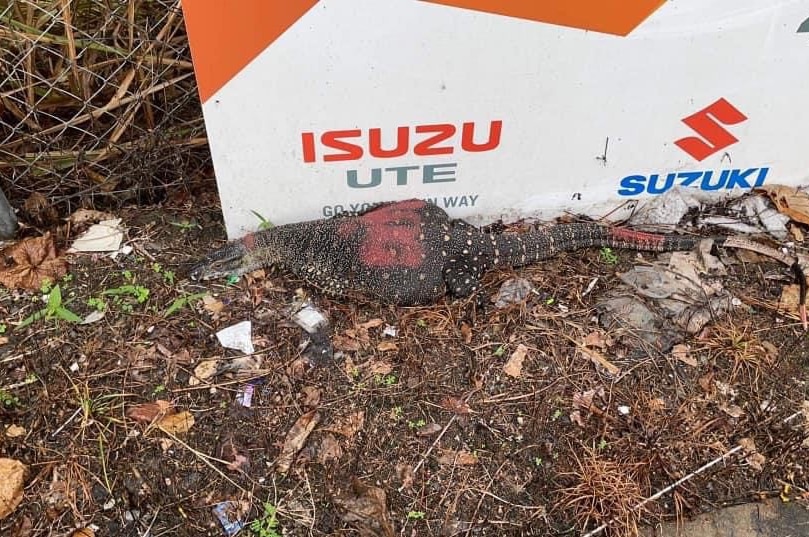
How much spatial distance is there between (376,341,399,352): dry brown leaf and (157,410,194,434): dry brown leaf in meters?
1.00

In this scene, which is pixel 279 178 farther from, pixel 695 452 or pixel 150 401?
pixel 695 452

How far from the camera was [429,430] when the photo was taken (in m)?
3.02

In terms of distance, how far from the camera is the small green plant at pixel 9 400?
3.02 m

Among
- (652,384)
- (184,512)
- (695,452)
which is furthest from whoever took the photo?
(652,384)

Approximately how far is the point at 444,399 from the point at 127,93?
8.62 feet

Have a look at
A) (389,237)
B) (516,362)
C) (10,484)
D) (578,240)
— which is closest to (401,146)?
(389,237)

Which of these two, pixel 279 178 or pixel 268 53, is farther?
pixel 279 178

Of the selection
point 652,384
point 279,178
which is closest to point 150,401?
point 279,178

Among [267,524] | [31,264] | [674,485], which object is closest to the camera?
[267,524]

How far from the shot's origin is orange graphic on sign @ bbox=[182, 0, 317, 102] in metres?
2.93

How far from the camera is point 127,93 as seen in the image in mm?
3797

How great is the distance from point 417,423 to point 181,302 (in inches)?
57.9

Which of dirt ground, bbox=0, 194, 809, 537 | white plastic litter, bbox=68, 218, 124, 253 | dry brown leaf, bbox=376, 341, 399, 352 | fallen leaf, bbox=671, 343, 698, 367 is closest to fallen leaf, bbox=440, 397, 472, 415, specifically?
dirt ground, bbox=0, 194, 809, 537

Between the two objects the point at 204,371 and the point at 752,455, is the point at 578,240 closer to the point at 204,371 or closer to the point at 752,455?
the point at 752,455
